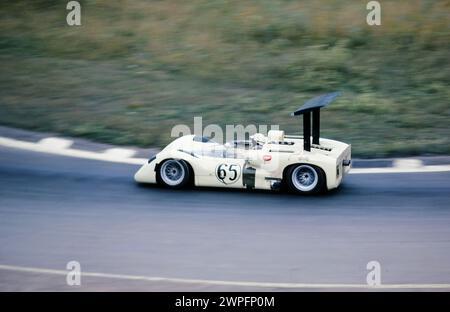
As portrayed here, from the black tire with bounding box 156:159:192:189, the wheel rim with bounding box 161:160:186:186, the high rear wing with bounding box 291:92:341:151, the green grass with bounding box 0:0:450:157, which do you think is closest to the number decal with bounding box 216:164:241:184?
the black tire with bounding box 156:159:192:189

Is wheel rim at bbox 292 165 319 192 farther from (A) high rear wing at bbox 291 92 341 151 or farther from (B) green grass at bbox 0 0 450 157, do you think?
(B) green grass at bbox 0 0 450 157

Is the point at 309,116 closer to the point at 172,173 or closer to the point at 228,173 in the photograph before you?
the point at 228,173

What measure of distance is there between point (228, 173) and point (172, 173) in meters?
0.91

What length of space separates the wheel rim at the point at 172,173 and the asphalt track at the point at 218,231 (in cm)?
21

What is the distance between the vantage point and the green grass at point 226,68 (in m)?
14.0

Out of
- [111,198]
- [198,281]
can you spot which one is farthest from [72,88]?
[198,281]

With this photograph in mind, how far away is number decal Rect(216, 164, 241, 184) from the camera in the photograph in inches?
420

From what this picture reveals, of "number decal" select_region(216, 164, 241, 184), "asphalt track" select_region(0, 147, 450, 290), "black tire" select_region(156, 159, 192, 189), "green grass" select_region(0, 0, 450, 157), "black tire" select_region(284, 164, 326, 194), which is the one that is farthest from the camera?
"green grass" select_region(0, 0, 450, 157)

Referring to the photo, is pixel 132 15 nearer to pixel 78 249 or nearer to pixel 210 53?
pixel 210 53

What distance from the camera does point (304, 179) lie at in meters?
10.7

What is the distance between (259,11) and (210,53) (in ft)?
7.92

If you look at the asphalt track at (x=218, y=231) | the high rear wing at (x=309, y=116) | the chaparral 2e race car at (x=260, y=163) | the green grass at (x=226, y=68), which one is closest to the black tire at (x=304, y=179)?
the chaparral 2e race car at (x=260, y=163)

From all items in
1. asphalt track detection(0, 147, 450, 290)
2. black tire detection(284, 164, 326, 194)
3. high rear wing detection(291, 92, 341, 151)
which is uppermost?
high rear wing detection(291, 92, 341, 151)

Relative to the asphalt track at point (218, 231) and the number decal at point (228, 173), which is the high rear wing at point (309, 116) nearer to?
the asphalt track at point (218, 231)
